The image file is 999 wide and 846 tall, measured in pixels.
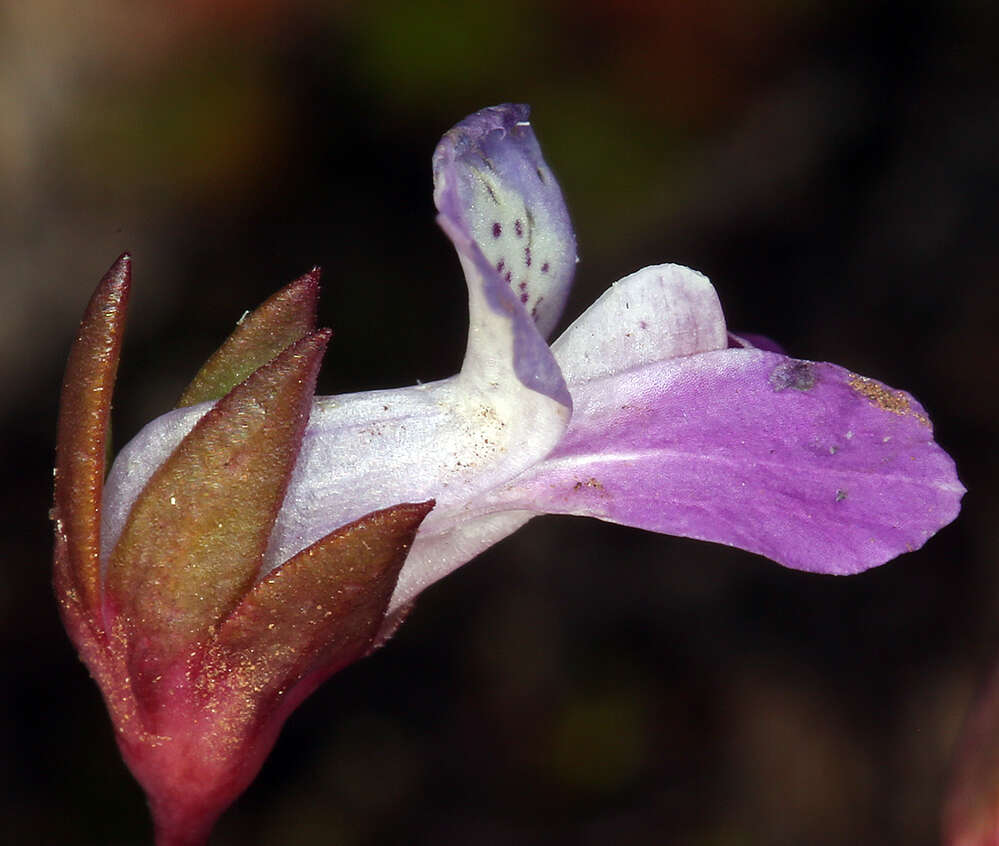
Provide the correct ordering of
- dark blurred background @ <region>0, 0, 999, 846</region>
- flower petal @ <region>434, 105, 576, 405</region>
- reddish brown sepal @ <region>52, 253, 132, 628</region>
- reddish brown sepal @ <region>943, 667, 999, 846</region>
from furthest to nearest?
dark blurred background @ <region>0, 0, 999, 846</region>, reddish brown sepal @ <region>943, 667, 999, 846</region>, reddish brown sepal @ <region>52, 253, 132, 628</region>, flower petal @ <region>434, 105, 576, 405</region>

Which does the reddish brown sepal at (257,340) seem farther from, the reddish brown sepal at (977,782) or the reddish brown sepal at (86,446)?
the reddish brown sepal at (977,782)

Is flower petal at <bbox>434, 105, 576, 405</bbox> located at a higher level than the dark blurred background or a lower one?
higher

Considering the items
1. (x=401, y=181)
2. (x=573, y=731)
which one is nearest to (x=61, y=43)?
(x=401, y=181)

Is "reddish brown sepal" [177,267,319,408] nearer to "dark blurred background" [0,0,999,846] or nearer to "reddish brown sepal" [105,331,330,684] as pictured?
"reddish brown sepal" [105,331,330,684]

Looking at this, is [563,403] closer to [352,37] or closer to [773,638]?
[773,638]

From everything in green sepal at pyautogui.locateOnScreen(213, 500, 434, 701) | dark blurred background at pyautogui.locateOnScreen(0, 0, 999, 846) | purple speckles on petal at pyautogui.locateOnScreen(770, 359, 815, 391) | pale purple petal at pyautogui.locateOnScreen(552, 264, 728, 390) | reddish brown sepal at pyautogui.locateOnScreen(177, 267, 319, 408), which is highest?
reddish brown sepal at pyautogui.locateOnScreen(177, 267, 319, 408)

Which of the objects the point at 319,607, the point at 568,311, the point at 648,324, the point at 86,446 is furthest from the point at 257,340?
the point at 568,311

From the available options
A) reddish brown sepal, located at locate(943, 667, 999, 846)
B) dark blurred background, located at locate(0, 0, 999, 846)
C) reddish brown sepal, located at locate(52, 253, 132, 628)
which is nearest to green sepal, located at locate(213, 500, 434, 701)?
reddish brown sepal, located at locate(52, 253, 132, 628)

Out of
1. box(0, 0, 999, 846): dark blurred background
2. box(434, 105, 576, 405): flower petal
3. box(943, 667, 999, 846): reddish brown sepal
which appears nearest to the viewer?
box(434, 105, 576, 405): flower petal
